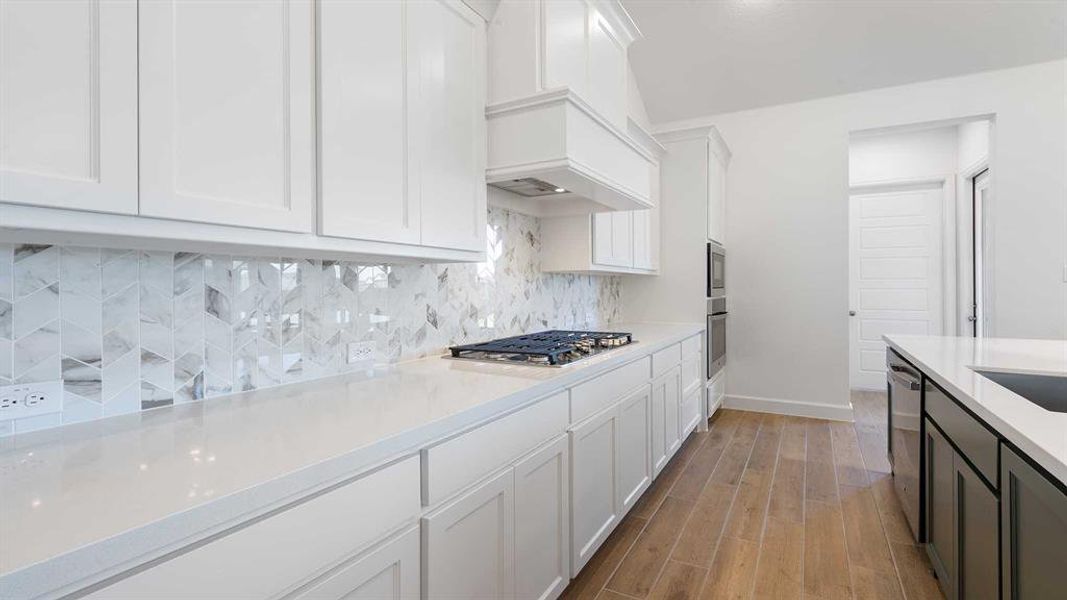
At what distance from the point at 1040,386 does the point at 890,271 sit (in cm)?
402

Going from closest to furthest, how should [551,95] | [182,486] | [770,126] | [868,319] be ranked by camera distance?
[182,486] → [551,95] → [770,126] → [868,319]

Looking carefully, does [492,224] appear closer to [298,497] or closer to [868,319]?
[298,497]

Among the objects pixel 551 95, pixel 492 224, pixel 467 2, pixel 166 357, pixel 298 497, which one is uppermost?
pixel 467 2

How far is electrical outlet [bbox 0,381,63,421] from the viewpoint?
3.26ft

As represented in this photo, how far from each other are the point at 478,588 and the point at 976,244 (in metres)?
5.76

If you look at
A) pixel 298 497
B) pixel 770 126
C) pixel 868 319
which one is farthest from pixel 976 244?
pixel 298 497

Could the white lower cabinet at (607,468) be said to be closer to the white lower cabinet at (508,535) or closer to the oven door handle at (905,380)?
the white lower cabinet at (508,535)

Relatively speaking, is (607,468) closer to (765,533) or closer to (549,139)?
(765,533)

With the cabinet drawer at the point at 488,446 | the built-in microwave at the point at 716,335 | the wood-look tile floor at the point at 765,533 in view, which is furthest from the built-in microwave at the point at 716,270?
the cabinet drawer at the point at 488,446

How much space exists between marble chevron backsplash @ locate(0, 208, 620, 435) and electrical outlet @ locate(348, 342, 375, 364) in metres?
0.02

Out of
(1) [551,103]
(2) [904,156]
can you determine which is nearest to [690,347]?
(1) [551,103]

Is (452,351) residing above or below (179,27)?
below

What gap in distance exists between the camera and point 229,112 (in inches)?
42.4

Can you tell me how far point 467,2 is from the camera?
1.97 meters
